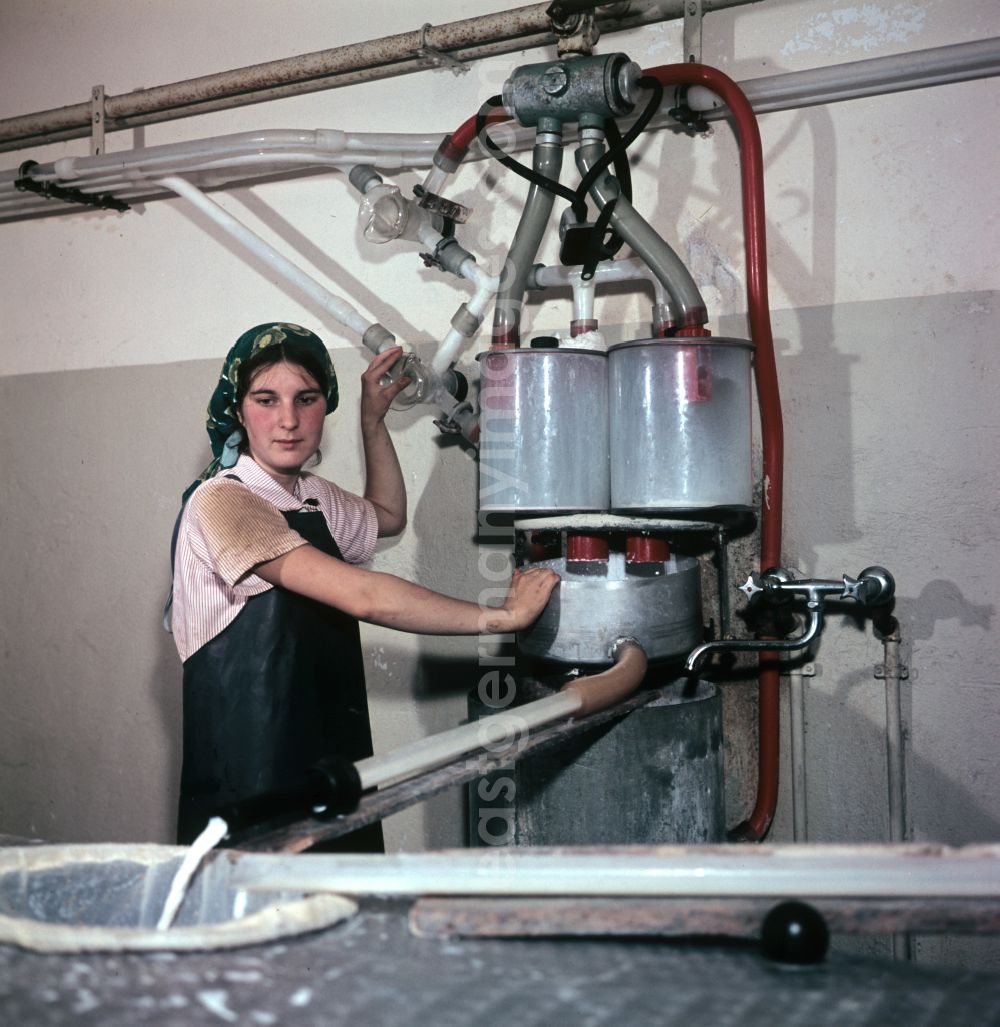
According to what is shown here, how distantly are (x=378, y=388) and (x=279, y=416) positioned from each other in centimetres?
26

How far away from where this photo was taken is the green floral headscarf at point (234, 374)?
1.61m

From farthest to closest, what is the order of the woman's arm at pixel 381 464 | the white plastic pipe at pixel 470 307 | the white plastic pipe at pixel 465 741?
1. the woman's arm at pixel 381 464
2. the white plastic pipe at pixel 470 307
3. the white plastic pipe at pixel 465 741

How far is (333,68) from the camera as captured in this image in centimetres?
191

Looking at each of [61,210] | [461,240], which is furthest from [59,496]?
[461,240]

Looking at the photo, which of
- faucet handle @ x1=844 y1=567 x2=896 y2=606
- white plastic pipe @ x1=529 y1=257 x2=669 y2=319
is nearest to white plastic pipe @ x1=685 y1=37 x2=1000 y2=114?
white plastic pipe @ x1=529 y1=257 x2=669 y2=319

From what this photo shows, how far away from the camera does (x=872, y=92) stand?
1612 mm

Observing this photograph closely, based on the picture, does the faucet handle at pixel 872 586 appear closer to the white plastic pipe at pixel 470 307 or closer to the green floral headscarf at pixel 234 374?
the white plastic pipe at pixel 470 307

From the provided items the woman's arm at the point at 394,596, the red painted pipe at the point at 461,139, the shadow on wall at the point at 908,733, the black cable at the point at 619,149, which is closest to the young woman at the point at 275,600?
the woman's arm at the point at 394,596

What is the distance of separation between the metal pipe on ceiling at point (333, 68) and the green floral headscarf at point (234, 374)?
1.99 feet

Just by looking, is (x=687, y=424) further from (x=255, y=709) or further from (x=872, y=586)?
(x=255, y=709)

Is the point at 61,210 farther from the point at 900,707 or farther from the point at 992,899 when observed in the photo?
the point at 992,899

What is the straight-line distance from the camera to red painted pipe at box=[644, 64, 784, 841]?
1599 millimetres

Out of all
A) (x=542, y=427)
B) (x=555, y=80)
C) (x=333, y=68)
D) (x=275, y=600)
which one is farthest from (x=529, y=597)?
(x=333, y=68)

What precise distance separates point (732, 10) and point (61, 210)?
5.04 ft
